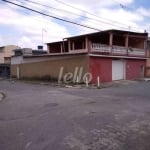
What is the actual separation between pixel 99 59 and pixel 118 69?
362cm

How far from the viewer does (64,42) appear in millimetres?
35750

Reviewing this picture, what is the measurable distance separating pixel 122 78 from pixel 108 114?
A: 19426 mm

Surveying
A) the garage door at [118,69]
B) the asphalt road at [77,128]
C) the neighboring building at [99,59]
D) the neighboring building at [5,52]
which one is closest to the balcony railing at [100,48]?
the neighboring building at [99,59]

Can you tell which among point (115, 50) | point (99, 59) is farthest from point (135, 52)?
point (99, 59)

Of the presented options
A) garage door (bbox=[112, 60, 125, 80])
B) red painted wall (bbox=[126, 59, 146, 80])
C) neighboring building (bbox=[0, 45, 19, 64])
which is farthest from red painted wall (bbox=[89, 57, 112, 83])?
neighboring building (bbox=[0, 45, 19, 64])

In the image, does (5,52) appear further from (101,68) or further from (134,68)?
(101,68)

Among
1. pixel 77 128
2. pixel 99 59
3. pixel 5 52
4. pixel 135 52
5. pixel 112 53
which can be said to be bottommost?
pixel 77 128

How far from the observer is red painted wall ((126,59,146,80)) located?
29.8m

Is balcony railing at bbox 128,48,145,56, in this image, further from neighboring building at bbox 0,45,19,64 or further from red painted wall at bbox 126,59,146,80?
neighboring building at bbox 0,45,19,64

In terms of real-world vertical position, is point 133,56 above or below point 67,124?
above

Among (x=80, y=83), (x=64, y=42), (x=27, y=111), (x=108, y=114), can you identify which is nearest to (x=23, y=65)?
(x=64, y=42)

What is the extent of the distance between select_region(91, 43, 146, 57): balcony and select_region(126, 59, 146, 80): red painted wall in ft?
2.68

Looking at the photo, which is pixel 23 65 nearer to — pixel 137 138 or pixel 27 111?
pixel 27 111

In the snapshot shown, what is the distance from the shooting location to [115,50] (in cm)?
2820
